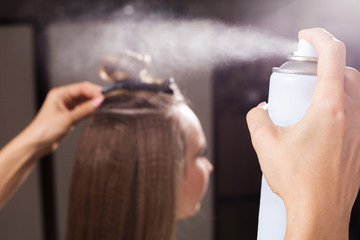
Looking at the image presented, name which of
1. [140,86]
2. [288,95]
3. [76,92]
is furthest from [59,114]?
[288,95]

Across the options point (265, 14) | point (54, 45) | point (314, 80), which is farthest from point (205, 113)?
point (314, 80)

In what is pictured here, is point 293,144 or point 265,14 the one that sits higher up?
point 265,14

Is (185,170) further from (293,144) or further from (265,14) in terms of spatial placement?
(265,14)

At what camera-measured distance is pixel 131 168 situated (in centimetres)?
92

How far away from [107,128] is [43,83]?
84 cm

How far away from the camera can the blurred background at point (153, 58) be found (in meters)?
1.59

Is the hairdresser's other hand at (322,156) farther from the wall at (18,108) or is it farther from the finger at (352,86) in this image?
the wall at (18,108)

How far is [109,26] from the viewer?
159 cm

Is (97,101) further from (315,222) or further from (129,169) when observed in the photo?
(315,222)

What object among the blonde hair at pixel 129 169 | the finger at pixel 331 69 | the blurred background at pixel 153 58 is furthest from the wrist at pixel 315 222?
the blurred background at pixel 153 58

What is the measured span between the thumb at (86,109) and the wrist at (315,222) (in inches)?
24.7

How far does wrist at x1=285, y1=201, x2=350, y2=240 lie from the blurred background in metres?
1.14

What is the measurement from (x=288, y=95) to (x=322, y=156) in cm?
10

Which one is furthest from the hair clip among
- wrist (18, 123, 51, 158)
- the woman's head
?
wrist (18, 123, 51, 158)
